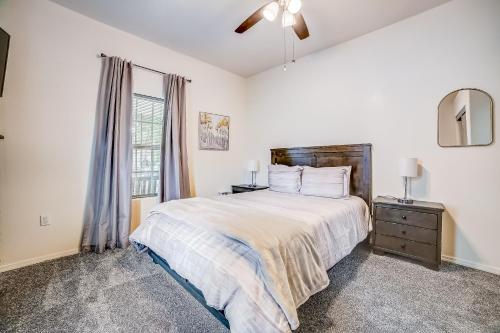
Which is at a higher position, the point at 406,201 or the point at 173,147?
the point at 173,147

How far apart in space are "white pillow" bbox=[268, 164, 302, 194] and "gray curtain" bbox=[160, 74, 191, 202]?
4.44 ft

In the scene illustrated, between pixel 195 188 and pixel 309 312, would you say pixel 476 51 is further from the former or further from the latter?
pixel 195 188

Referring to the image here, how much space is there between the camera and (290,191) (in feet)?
10.2

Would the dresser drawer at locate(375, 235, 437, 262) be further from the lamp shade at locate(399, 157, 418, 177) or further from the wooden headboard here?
the lamp shade at locate(399, 157, 418, 177)

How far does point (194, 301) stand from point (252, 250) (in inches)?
34.3

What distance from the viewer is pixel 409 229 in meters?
2.35

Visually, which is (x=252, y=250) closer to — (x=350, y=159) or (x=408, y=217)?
(x=408, y=217)

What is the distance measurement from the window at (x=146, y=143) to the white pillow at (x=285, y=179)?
1.72 metres

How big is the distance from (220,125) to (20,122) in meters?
2.61

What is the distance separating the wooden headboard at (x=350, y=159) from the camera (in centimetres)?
288

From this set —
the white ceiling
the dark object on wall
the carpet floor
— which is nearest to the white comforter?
the carpet floor

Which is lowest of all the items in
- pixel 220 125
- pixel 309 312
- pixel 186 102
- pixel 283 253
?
pixel 309 312

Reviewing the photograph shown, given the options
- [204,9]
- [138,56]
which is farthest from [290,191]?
[138,56]

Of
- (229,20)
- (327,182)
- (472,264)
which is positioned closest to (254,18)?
(229,20)
